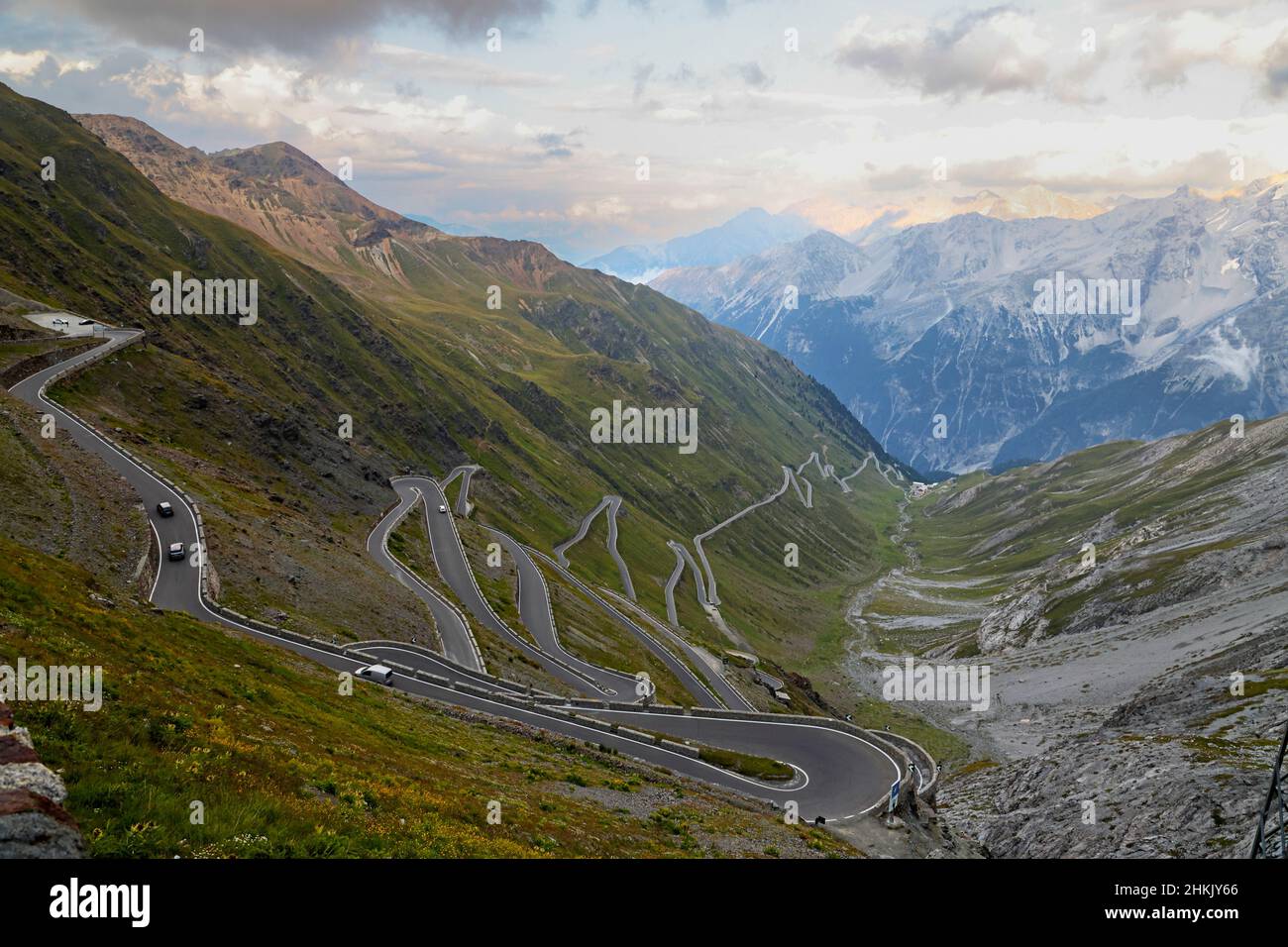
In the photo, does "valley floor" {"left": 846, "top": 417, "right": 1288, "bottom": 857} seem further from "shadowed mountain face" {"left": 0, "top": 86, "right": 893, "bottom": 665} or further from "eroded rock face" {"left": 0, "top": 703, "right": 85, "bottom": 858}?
"shadowed mountain face" {"left": 0, "top": 86, "right": 893, "bottom": 665}

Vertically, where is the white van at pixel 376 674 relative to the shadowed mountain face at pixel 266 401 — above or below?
below

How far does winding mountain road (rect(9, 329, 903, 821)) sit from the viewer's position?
44.8 meters

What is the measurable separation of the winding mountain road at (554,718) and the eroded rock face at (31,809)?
36.0 m

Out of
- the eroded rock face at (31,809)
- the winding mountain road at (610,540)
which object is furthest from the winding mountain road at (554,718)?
the winding mountain road at (610,540)

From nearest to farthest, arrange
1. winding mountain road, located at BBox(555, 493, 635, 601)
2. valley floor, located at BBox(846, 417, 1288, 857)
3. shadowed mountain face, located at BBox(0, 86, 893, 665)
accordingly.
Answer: valley floor, located at BBox(846, 417, 1288, 857)
shadowed mountain face, located at BBox(0, 86, 893, 665)
winding mountain road, located at BBox(555, 493, 635, 601)

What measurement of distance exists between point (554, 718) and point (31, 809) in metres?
40.0

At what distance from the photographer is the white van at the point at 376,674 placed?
47978 mm

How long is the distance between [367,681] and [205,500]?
28.7 metres

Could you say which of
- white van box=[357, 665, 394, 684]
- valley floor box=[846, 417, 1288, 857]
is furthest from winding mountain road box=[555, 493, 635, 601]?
white van box=[357, 665, 394, 684]

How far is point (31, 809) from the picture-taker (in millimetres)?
11914

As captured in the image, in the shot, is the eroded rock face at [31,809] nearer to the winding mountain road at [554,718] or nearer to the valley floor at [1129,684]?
the winding mountain road at [554,718]

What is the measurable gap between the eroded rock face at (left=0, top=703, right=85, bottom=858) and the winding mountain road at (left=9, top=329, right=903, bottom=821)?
35951 millimetres

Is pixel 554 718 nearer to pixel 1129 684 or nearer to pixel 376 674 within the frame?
pixel 376 674
